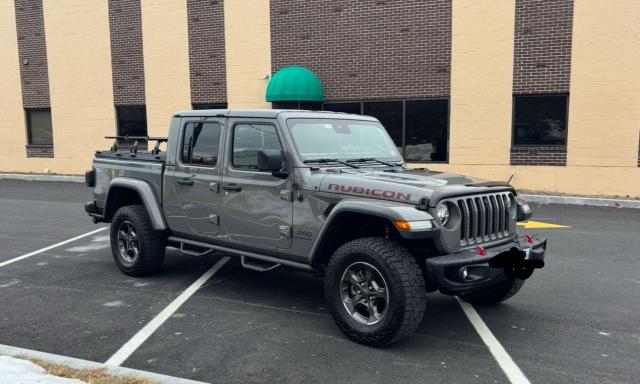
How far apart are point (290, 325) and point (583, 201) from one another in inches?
417

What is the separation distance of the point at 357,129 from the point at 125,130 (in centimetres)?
1536

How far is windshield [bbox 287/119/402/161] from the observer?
5.32m

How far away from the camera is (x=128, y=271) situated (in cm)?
666

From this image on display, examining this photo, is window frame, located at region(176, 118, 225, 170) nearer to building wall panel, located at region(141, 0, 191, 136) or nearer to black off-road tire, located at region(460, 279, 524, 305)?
black off-road tire, located at region(460, 279, 524, 305)

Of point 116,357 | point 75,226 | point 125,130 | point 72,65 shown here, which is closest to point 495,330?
point 116,357

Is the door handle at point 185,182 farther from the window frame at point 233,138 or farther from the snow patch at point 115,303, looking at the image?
the snow patch at point 115,303

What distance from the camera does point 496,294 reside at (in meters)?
5.45

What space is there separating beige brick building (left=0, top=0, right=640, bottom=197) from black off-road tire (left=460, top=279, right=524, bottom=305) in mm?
9712

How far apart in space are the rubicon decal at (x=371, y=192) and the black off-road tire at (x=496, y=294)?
4.89 ft

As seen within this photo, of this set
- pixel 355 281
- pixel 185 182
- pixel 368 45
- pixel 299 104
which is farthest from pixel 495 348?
pixel 299 104

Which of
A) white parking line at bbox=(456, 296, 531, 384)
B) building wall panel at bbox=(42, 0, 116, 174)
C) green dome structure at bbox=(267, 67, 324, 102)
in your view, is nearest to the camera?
white parking line at bbox=(456, 296, 531, 384)

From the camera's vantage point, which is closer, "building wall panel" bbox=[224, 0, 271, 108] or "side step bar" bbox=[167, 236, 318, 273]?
"side step bar" bbox=[167, 236, 318, 273]

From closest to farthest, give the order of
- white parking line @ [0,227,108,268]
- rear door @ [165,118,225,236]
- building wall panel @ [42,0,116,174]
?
rear door @ [165,118,225,236], white parking line @ [0,227,108,268], building wall panel @ [42,0,116,174]

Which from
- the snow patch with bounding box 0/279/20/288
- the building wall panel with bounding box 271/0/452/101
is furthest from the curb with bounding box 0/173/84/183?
the snow patch with bounding box 0/279/20/288
